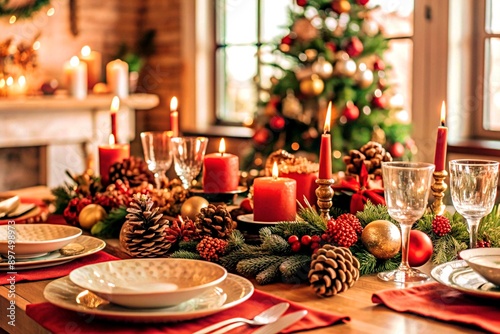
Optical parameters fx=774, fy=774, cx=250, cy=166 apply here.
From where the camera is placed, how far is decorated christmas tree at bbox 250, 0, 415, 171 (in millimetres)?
3479

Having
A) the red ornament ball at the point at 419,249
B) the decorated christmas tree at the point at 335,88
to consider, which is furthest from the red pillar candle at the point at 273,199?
the decorated christmas tree at the point at 335,88

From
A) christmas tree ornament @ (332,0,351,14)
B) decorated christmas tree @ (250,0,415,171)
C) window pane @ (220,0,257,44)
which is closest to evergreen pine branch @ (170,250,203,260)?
decorated christmas tree @ (250,0,415,171)

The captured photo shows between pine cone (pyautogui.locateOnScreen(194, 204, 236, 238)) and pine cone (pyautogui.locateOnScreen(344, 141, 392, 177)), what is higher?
pine cone (pyautogui.locateOnScreen(344, 141, 392, 177))

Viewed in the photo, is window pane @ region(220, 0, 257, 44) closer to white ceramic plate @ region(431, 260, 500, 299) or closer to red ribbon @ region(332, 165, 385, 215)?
red ribbon @ region(332, 165, 385, 215)

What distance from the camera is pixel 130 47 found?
499cm

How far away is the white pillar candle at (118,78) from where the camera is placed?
14.4 ft

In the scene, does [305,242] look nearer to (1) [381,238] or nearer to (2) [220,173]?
(1) [381,238]

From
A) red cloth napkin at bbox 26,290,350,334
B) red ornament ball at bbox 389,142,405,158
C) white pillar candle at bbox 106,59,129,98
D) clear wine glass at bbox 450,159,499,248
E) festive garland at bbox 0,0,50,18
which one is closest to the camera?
red cloth napkin at bbox 26,290,350,334

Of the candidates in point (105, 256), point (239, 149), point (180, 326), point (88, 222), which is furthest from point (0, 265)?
point (239, 149)

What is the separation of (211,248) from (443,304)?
1.39 feet

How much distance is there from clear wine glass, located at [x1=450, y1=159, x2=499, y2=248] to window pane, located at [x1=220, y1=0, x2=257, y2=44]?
11.1 ft

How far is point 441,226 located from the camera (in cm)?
140

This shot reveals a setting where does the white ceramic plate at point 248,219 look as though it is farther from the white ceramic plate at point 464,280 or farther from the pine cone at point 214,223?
the white ceramic plate at point 464,280

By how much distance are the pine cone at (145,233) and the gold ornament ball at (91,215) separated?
30 centimetres
